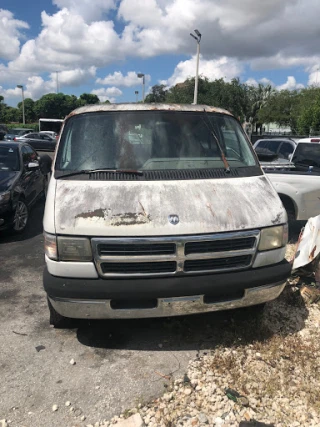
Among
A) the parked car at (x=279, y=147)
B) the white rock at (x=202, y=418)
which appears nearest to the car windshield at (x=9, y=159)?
the parked car at (x=279, y=147)

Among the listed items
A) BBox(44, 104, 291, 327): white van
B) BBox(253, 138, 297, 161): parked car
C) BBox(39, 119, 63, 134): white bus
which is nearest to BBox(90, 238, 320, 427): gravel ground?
BBox(44, 104, 291, 327): white van

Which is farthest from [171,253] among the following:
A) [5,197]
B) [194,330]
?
[5,197]

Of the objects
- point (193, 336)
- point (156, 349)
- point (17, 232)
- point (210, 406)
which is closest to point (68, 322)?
point (156, 349)

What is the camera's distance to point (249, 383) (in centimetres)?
281

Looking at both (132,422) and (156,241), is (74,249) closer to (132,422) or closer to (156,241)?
(156,241)

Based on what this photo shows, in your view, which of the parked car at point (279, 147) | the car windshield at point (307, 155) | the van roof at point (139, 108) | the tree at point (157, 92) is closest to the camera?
the van roof at point (139, 108)

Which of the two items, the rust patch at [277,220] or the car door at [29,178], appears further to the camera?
the car door at [29,178]

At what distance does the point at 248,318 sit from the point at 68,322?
5.78 ft

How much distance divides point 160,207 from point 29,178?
16.6 ft

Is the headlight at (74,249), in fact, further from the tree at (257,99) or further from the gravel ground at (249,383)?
the tree at (257,99)

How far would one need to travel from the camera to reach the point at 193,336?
135 inches

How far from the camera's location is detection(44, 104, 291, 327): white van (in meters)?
2.79

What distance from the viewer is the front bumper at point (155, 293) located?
279cm

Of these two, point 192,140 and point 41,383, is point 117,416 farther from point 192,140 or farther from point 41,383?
point 192,140
